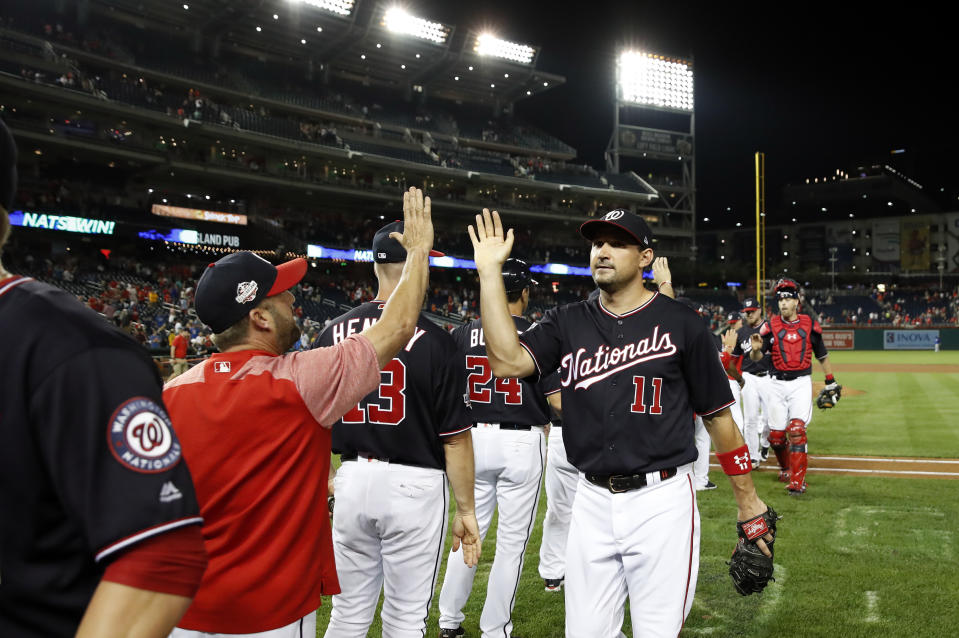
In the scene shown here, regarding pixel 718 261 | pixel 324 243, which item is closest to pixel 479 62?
pixel 324 243

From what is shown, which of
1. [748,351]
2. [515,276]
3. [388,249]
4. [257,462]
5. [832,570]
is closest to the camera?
[257,462]

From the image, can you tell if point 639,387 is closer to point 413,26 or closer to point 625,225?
point 625,225

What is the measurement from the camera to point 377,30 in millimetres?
45844

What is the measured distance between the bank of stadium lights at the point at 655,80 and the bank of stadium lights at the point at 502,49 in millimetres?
13361

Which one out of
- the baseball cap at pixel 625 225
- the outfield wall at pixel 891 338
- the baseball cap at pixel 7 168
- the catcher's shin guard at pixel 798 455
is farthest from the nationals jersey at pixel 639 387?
the outfield wall at pixel 891 338

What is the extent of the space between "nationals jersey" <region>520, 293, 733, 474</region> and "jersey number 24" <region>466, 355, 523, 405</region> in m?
1.48

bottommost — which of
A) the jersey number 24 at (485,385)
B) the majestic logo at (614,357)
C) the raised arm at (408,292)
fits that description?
the jersey number 24 at (485,385)

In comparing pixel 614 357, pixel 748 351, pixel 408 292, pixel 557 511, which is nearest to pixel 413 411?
pixel 614 357

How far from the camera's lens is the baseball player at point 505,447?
4.52 meters

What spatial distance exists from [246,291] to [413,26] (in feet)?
165

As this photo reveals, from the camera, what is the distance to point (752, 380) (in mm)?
9883

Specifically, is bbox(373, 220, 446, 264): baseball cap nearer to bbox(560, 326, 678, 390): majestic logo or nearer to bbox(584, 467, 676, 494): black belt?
bbox(560, 326, 678, 390): majestic logo

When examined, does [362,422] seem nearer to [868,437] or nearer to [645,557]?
[645,557]

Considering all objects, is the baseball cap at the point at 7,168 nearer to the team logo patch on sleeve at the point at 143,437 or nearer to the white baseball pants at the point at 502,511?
the team logo patch on sleeve at the point at 143,437
